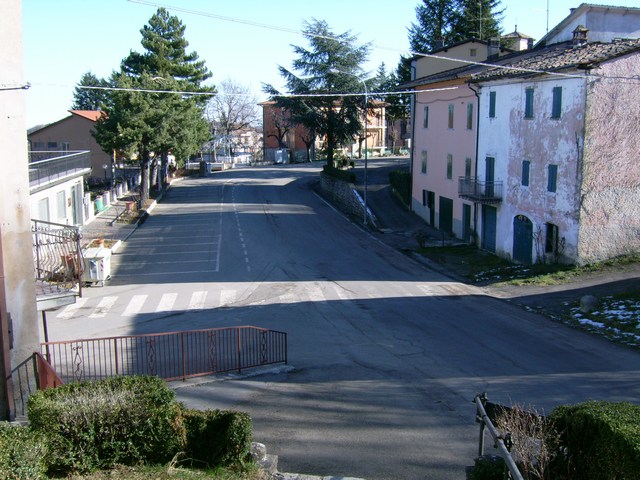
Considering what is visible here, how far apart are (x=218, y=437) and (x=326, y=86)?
2054 inches

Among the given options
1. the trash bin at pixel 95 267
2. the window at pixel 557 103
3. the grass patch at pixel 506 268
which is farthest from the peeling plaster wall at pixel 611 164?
the trash bin at pixel 95 267

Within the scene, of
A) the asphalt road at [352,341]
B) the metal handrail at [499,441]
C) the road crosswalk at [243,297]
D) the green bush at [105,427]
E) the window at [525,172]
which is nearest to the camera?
the metal handrail at [499,441]

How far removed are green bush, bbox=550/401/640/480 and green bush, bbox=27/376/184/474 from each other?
498 centimetres

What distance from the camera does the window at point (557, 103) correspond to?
28.3 m

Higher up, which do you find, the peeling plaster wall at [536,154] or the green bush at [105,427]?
the peeling plaster wall at [536,154]

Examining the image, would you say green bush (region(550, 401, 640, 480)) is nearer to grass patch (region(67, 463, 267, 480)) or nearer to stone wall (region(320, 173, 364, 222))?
grass patch (region(67, 463, 267, 480))

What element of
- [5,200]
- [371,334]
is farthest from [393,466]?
[371,334]

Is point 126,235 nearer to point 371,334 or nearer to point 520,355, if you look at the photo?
point 371,334

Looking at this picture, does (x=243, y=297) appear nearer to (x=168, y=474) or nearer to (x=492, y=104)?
(x=492, y=104)

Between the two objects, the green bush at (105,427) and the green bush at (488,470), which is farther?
the green bush at (105,427)

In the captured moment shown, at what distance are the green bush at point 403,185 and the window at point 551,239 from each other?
711 inches

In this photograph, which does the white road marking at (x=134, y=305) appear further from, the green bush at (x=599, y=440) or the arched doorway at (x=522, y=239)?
the green bush at (x=599, y=440)

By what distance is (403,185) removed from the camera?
4847 cm

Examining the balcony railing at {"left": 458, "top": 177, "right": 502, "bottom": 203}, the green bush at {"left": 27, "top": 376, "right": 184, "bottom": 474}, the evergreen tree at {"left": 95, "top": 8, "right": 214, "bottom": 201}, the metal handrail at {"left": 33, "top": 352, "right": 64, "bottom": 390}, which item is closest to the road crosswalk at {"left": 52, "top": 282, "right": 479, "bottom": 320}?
the balcony railing at {"left": 458, "top": 177, "right": 502, "bottom": 203}
